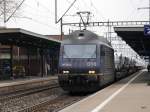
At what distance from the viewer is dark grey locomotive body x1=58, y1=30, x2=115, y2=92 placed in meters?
24.0

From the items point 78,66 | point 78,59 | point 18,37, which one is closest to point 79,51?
point 78,59

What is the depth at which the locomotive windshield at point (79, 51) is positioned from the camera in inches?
974

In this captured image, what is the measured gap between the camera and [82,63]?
2434 centimetres

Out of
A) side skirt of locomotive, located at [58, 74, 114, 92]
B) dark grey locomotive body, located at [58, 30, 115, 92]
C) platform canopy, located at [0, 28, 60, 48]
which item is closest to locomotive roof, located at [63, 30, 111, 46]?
dark grey locomotive body, located at [58, 30, 115, 92]

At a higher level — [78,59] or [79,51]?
[79,51]

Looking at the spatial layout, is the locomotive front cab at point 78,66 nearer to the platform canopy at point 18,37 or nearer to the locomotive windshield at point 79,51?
the locomotive windshield at point 79,51

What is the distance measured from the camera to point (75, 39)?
2523 centimetres


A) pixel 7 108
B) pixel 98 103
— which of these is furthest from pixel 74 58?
pixel 98 103

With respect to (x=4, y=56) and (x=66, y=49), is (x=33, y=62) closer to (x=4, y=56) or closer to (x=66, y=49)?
(x=4, y=56)

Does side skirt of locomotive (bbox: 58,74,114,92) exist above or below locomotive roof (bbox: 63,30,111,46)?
below

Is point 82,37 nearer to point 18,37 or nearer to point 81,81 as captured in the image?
point 81,81

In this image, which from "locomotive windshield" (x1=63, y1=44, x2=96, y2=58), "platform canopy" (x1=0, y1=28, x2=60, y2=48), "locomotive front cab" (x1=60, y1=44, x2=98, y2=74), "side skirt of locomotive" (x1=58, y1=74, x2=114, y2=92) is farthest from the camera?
"platform canopy" (x1=0, y1=28, x2=60, y2=48)

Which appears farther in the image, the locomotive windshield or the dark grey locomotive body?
Answer: the locomotive windshield

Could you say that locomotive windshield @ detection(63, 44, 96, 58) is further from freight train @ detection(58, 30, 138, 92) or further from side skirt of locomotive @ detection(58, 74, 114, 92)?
side skirt of locomotive @ detection(58, 74, 114, 92)
